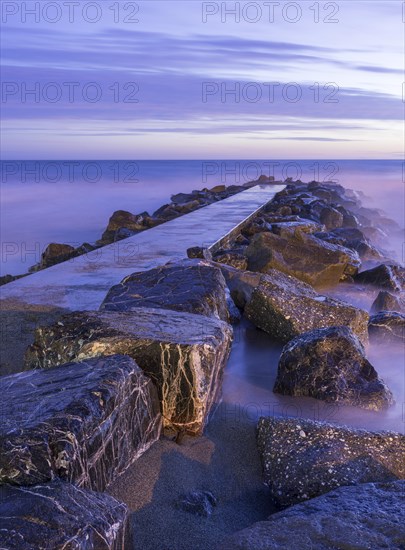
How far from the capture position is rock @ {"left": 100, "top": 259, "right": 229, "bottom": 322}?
3.55 m

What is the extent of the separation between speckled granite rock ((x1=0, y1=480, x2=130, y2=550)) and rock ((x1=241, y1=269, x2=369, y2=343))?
7.94ft

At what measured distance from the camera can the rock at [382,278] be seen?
6289 millimetres

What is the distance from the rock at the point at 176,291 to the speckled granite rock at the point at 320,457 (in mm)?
1063

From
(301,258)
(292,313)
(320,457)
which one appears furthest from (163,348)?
(301,258)

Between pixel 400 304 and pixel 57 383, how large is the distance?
3.92m

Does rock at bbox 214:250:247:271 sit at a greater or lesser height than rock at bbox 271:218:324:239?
lesser

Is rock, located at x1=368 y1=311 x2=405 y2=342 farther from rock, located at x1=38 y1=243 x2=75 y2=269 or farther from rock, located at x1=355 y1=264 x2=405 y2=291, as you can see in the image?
rock, located at x1=38 y1=243 x2=75 y2=269

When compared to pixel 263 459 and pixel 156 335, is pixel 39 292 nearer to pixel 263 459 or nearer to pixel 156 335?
pixel 156 335

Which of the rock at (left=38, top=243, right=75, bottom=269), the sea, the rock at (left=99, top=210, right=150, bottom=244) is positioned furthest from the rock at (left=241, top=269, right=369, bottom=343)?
the rock at (left=99, top=210, right=150, bottom=244)

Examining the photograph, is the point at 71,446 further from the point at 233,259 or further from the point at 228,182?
the point at 228,182

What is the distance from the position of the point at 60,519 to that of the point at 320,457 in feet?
3.81

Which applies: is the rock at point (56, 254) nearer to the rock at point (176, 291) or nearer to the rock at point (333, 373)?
the rock at point (176, 291)

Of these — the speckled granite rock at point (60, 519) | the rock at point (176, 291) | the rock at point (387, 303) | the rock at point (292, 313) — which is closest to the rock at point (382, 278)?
the rock at point (387, 303)

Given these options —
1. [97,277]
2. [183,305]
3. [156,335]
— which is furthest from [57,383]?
[97,277]
